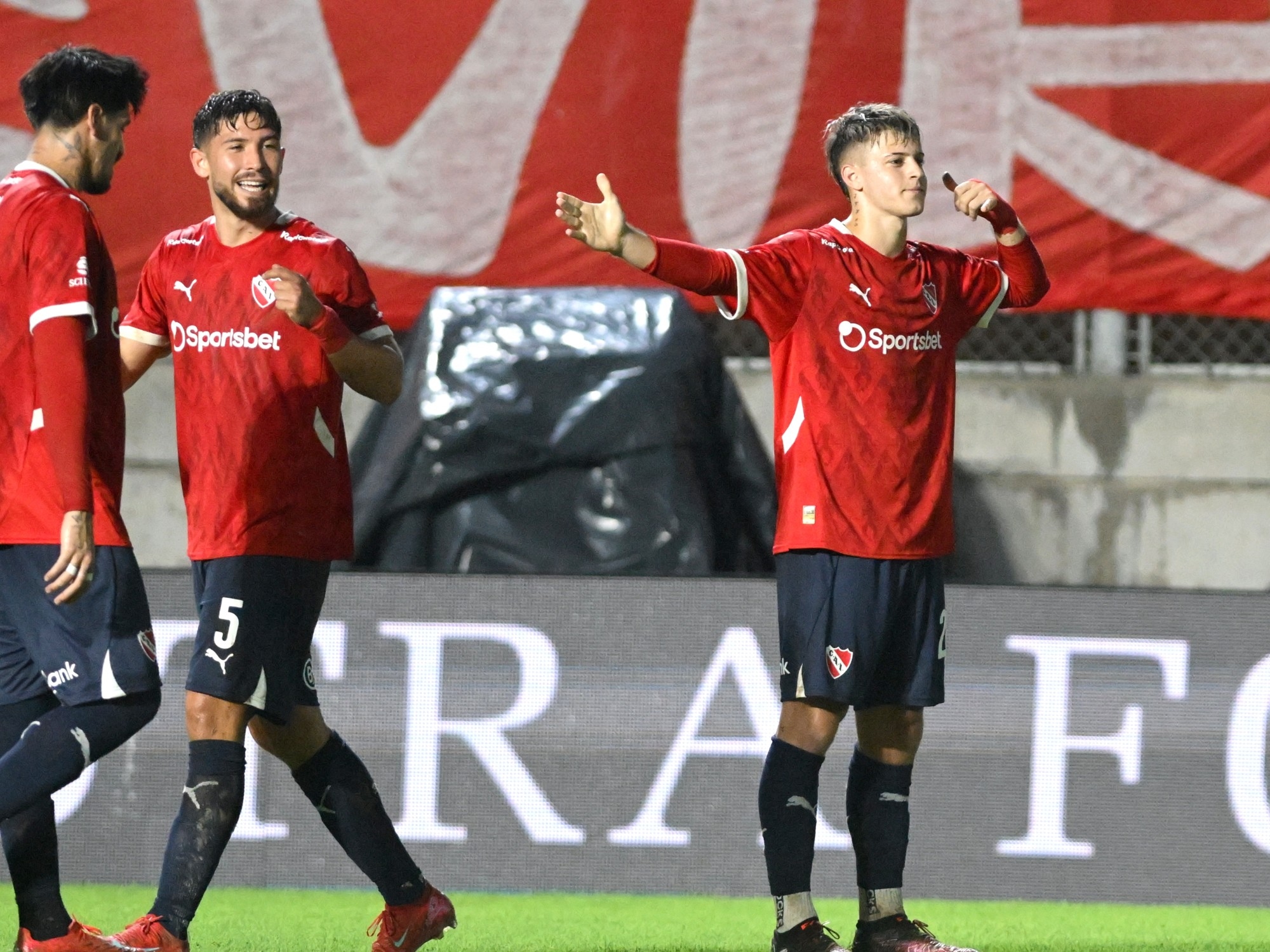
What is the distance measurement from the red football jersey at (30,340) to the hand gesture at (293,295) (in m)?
0.35

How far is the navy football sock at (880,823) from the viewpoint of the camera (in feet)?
11.9

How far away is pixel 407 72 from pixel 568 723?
2.61 meters

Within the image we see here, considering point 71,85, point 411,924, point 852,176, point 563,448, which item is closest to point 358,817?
point 411,924

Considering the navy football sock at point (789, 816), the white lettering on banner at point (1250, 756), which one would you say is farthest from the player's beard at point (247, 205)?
the white lettering on banner at point (1250, 756)

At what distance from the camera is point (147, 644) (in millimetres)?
3240

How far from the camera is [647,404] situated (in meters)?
6.37

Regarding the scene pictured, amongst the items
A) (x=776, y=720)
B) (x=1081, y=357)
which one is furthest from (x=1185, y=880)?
(x=1081, y=357)

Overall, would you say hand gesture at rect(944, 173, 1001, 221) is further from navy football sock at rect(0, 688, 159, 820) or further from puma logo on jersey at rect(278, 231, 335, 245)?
navy football sock at rect(0, 688, 159, 820)

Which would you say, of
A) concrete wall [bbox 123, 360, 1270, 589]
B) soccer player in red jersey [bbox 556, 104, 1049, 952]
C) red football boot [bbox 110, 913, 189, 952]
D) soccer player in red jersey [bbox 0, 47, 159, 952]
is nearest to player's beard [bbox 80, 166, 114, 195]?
soccer player in red jersey [bbox 0, 47, 159, 952]

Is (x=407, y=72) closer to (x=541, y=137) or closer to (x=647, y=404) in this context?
(x=541, y=137)

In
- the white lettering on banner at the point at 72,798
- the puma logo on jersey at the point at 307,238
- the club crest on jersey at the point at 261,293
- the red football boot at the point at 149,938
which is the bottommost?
the white lettering on banner at the point at 72,798

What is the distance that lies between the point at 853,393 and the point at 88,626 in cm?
160

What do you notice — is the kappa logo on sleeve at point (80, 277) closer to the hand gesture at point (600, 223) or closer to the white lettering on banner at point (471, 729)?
the hand gesture at point (600, 223)

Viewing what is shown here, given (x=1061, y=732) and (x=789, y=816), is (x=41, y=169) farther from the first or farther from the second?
(x=1061, y=732)
